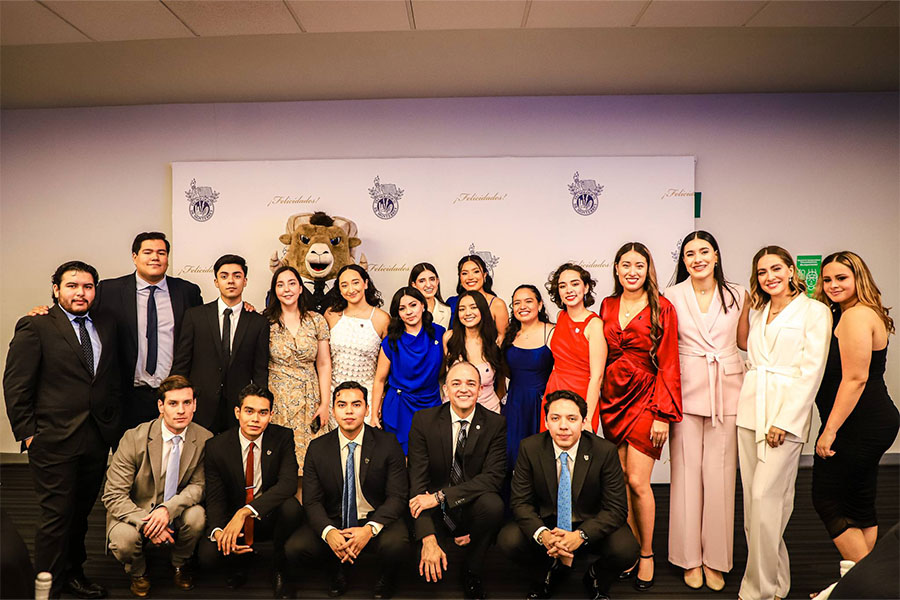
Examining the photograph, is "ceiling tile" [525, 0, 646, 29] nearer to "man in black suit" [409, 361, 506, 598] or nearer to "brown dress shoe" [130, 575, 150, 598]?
"man in black suit" [409, 361, 506, 598]

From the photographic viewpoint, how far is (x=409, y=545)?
116 inches

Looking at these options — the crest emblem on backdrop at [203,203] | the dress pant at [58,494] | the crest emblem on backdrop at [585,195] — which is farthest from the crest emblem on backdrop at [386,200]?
the dress pant at [58,494]

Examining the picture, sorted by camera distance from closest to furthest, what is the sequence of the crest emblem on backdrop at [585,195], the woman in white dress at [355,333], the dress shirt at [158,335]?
the dress shirt at [158,335] < the woman in white dress at [355,333] < the crest emblem on backdrop at [585,195]

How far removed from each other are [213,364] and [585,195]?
3100mm

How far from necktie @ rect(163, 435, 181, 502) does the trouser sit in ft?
0.37

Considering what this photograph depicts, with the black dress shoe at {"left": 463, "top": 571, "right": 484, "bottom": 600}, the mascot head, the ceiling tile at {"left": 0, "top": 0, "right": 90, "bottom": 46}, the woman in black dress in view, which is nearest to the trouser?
the black dress shoe at {"left": 463, "top": 571, "right": 484, "bottom": 600}

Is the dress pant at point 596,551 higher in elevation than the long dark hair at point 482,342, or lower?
lower

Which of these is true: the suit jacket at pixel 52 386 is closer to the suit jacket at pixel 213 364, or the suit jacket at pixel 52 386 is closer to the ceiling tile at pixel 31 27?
the suit jacket at pixel 213 364

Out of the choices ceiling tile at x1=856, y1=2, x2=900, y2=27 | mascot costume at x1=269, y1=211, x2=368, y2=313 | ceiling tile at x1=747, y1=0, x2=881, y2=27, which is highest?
ceiling tile at x1=856, y1=2, x2=900, y2=27

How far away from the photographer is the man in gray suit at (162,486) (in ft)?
9.70

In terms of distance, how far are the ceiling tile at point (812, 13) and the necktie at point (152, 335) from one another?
11.9ft

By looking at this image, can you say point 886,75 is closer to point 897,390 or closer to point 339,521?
point 897,390

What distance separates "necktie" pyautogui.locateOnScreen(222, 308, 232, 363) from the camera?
3.38 m

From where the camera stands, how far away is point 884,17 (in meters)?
3.60
